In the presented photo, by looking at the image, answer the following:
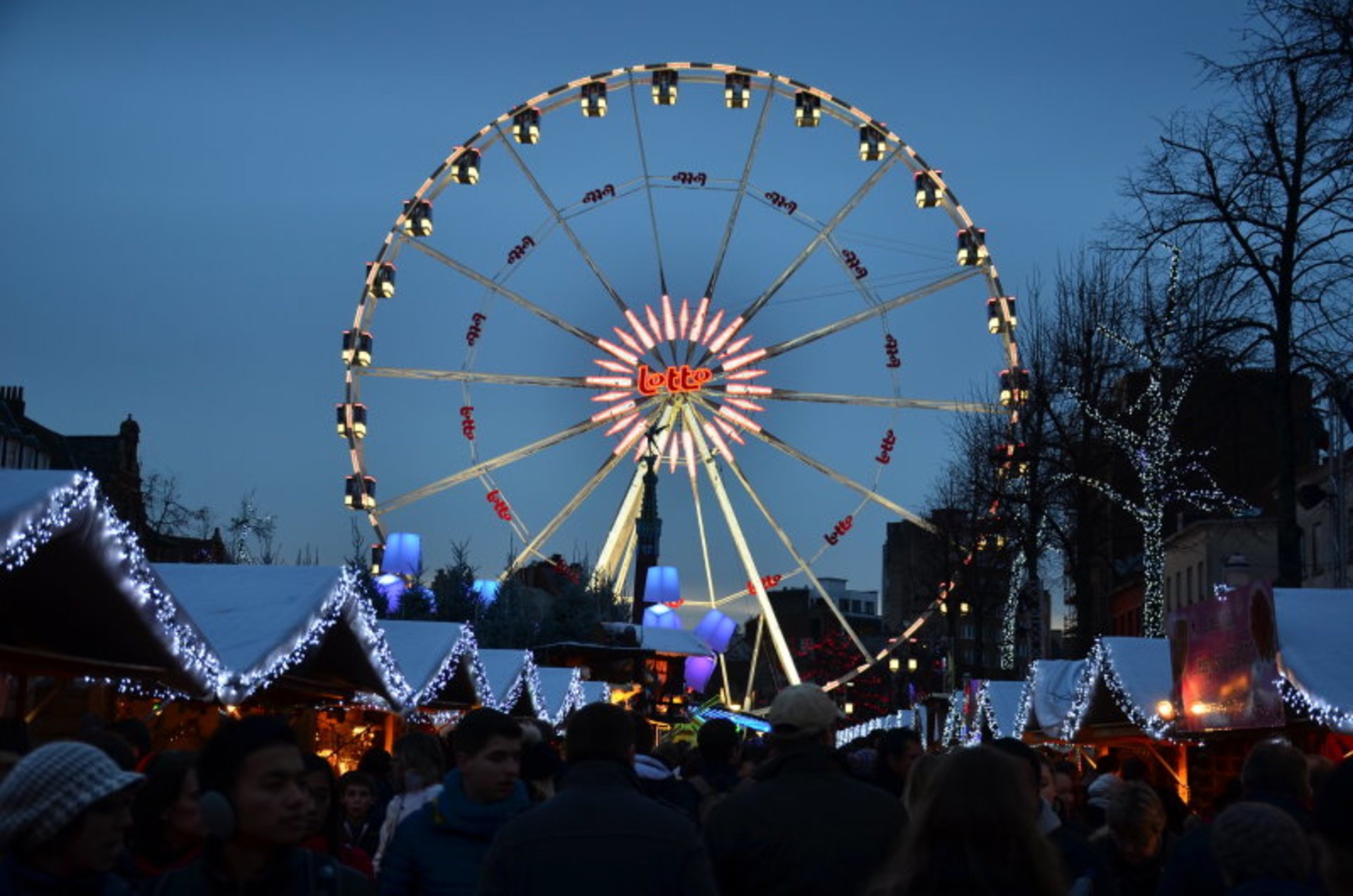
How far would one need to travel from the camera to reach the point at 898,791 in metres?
9.56

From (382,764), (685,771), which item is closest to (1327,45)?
(685,771)

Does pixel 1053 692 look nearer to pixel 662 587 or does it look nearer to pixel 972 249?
pixel 972 249

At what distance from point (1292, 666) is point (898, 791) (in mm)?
5411

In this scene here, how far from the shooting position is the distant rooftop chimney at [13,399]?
59.4 m

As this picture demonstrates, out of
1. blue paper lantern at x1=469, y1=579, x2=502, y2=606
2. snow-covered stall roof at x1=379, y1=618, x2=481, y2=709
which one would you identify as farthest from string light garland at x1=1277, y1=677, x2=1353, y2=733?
blue paper lantern at x1=469, y1=579, x2=502, y2=606

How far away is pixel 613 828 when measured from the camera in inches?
199

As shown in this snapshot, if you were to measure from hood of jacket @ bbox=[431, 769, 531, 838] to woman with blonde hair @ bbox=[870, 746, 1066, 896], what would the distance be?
2.51 metres

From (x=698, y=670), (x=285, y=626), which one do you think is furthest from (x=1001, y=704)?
(x=285, y=626)

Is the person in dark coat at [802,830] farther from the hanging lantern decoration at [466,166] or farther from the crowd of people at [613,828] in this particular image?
the hanging lantern decoration at [466,166]

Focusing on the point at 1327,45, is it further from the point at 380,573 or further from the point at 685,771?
the point at 380,573

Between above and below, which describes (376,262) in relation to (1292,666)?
above

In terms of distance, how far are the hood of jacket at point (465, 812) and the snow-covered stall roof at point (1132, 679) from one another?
12.7 metres

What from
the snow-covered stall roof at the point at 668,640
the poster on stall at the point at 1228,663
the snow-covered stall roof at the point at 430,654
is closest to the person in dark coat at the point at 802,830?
the poster on stall at the point at 1228,663

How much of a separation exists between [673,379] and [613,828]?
104ft
